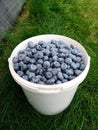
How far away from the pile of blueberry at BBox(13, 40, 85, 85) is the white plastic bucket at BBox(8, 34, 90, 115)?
0.13 feet

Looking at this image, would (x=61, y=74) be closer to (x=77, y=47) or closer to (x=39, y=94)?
(x=39, y=94)

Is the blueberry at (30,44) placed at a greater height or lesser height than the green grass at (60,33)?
greater

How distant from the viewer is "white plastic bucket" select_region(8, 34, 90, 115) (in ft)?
4.60

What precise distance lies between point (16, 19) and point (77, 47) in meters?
0.86

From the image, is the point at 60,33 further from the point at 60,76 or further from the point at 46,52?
the point at 60,76

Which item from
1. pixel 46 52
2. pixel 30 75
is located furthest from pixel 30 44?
pixel 30 75

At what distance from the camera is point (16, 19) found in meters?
2.37

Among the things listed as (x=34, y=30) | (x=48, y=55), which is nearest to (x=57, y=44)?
(x=48, y=55)

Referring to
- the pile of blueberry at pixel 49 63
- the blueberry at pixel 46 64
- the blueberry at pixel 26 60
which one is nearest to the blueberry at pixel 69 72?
the pile of blueberry at pixel 49 63

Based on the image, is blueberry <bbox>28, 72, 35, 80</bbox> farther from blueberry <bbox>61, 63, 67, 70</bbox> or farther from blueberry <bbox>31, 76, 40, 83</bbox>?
blueberry <bbox>61, 63, 67, 70</bbox>

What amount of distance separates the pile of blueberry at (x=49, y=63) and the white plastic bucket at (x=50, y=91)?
0.04 meters

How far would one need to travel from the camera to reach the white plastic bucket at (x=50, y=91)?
4.60ft

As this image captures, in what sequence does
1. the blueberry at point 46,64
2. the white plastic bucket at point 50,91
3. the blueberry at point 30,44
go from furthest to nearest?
the blueberry at point 30,44, the blueberry at point 46,64, the white plastic bucket at point 50,91

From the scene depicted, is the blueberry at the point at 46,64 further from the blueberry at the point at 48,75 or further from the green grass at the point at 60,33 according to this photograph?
the green grass at the point at 60,33
